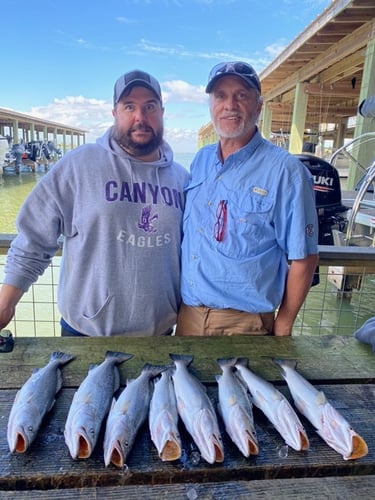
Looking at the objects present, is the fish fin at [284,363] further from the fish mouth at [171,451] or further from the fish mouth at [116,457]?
the fish mouth at [116,457]

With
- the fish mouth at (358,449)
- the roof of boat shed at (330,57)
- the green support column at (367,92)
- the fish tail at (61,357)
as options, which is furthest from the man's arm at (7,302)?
the roof of boat shed at (330,57)

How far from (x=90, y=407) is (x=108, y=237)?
32.6 inches

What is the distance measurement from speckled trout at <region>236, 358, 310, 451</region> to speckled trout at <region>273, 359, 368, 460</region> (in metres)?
0.05

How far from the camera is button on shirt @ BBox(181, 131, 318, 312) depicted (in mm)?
1659

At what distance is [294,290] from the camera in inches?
68.2

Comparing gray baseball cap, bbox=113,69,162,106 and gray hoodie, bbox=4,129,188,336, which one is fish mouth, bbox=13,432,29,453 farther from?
gray baseball cap, bbox=113,69,162,106

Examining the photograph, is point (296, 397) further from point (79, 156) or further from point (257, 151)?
point (79, 156)

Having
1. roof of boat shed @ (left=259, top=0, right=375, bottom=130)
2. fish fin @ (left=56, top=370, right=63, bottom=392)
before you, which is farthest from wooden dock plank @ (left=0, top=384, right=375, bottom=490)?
roof of boat shed @ (left=259, top=0, right=375, bottom=130)

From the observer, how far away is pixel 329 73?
1002 centimetres

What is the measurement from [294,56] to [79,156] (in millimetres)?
8992

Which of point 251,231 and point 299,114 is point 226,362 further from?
point 299,114

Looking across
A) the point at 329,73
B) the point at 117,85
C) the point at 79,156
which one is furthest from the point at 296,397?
the point at 329,73

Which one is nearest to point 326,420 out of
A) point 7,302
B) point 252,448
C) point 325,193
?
point 252,448

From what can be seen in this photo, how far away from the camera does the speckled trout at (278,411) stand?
3.23 ft
